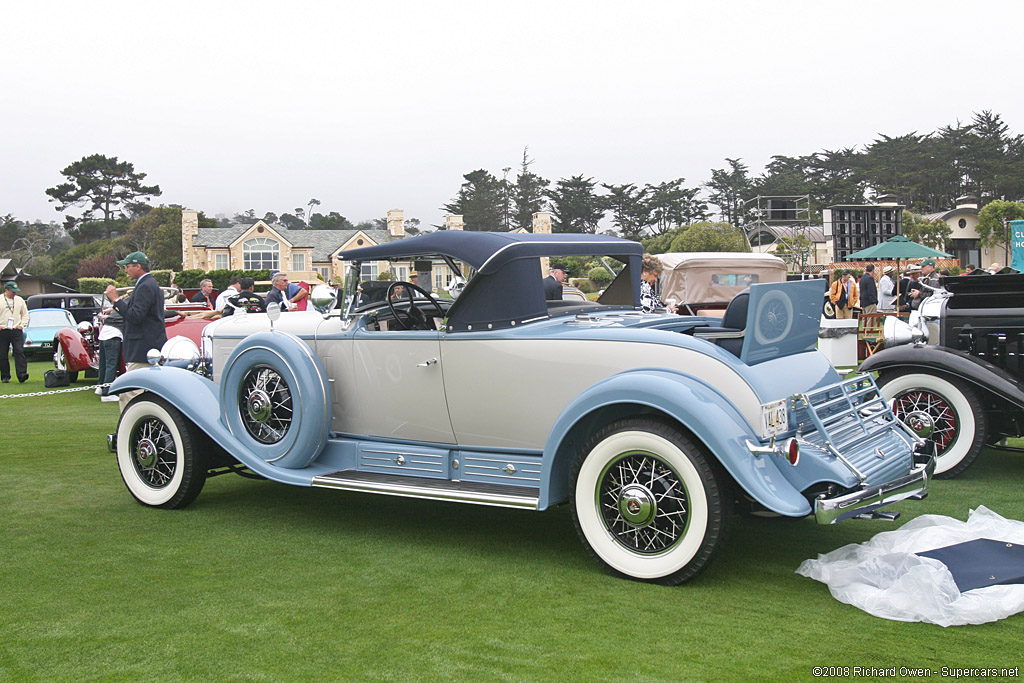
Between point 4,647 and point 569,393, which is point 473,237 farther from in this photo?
point 4,647

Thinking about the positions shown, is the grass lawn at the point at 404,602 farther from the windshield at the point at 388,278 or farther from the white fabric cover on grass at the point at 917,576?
→ the windshield at the point at 388,278

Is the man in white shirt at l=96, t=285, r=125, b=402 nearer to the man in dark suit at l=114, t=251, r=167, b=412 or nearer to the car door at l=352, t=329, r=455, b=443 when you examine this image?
the man in dark suit at l=114, t=251, r=167, b=412

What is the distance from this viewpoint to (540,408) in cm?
463

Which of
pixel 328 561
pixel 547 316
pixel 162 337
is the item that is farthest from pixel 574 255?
pixel 162 337

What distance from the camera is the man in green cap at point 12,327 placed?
14633 mm

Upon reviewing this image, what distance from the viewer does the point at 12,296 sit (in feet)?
48.8

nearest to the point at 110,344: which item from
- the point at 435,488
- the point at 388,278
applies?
the point at 388,278

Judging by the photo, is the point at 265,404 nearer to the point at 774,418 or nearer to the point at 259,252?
the point at 774,418

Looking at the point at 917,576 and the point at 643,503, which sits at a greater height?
the point at 643,503

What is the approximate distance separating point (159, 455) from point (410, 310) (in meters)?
2.09

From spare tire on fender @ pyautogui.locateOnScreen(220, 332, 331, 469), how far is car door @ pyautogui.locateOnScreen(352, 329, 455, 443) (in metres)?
0.25

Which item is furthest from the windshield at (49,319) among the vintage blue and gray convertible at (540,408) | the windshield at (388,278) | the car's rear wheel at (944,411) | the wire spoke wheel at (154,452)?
the car's rear wheel at (944,411)

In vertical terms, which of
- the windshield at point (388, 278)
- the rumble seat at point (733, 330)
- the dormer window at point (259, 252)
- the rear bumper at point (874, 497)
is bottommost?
the rear bumper at point (874, 497)

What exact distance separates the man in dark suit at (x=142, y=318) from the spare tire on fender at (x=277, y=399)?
3148 millimetres
